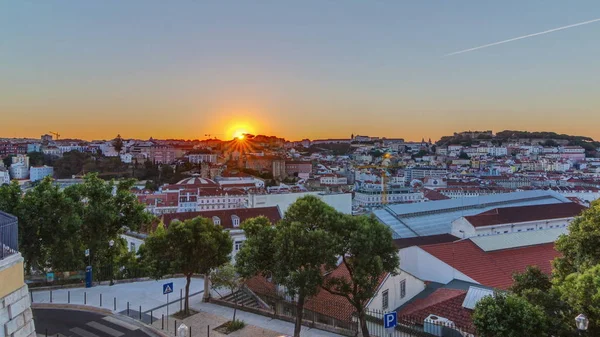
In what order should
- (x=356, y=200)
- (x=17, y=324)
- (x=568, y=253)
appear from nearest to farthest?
1. (x=17, y=324)
2. (x=568, y=253)
3. (x=356, y=200)

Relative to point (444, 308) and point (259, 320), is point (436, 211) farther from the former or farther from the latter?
point (259, 320)

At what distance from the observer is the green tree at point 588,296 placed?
26.6ft

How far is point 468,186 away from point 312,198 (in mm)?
83019

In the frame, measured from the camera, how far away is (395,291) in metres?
17.3

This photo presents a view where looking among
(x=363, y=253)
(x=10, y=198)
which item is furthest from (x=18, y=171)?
(x=363, y=253)

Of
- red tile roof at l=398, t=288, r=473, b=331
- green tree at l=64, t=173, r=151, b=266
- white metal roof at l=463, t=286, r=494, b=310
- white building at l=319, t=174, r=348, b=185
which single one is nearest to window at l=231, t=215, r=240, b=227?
green tree at l=64, t=173, r=151, b=266

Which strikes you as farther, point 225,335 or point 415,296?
point 415,296

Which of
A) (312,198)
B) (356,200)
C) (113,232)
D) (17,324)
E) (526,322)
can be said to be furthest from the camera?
(356,200)

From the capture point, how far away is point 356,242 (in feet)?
37.1

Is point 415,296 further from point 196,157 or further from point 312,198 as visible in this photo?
point 196,157

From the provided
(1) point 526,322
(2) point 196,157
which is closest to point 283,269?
(1) point 526,322

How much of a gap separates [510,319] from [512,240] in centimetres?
1957

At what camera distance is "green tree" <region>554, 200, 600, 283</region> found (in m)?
10.0

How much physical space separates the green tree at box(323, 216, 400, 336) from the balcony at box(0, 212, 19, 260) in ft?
23.7
